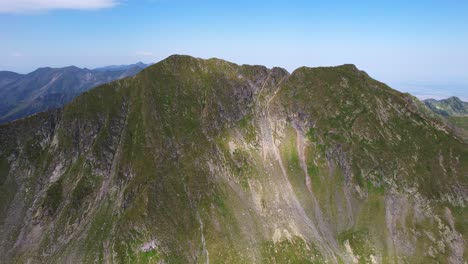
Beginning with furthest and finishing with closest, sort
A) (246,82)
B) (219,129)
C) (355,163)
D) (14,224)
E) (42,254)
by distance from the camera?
1. (246,82)
2. (219,129)
3. (355,163)
4. (14,224)
5. (42,254)

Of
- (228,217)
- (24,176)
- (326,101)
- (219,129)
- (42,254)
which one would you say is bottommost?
(42,254)

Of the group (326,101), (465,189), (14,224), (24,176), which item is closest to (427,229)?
(465,189)

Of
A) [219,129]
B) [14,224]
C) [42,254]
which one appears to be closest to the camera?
[42,254]

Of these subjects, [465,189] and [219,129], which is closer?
[465,189]

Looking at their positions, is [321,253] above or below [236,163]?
below

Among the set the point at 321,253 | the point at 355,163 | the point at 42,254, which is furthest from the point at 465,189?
the point at 42,254

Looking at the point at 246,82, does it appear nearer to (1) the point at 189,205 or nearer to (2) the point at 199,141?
(2) the point at 199,141

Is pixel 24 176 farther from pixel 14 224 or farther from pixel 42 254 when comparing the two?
pixel 42 254
